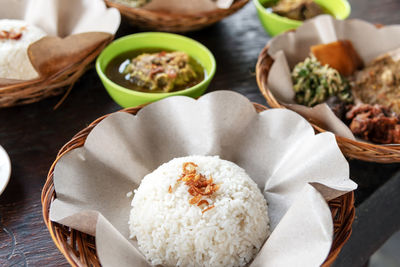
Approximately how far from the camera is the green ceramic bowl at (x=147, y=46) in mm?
2201

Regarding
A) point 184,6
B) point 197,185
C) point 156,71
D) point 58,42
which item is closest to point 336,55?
point 184,6

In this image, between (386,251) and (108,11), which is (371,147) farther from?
(386,251)

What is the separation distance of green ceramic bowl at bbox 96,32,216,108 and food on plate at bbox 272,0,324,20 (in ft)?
2.95

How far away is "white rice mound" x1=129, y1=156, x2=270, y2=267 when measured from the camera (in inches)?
64.8

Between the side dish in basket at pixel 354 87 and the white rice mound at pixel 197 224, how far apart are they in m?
0.84

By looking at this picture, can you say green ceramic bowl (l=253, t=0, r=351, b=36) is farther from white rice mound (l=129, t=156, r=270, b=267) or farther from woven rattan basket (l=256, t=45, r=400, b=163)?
white rice mound (l=129, t=156, r=270, b=267)

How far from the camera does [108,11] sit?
2.59 metres

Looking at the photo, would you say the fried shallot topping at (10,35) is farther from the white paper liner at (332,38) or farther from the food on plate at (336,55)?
the food on plate at (336,55)

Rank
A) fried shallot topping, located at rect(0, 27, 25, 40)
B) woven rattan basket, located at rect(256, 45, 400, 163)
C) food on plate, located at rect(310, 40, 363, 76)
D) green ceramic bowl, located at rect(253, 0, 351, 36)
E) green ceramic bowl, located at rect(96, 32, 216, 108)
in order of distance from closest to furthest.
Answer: woven rattan basket, located at rect(256, 45, 400, 163) → green ceramic bowl, located at rect(96, 32, 216, 108) → fried shallot topping, located at rect(0, 27, 25, 40) → food on plate, located at rect(310, 40, 363, 76) → green ceramic bowl, located at rect(253, 0, 351, 36)

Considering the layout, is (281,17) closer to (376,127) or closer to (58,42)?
(376,127)

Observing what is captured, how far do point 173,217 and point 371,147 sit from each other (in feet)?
3.40

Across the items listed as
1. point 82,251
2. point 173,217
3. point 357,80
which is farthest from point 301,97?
point 82,251

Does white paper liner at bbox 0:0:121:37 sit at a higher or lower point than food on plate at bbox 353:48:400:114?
higher

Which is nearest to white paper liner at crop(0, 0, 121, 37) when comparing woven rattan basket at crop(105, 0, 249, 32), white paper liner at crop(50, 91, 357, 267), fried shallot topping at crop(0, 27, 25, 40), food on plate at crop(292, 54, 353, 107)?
woven rattan basket at crop(105, 0, 249, 32)
